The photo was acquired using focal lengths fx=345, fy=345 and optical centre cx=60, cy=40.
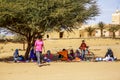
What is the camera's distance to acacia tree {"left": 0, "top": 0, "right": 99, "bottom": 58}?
23.2m

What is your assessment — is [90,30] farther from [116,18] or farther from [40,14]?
[40,14]

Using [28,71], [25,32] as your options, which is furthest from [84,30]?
[28,71]

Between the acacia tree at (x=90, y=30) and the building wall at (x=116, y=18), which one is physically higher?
the building wall at (x=116, y=18)

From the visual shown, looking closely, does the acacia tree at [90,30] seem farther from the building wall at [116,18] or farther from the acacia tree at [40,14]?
the acacia tree at [40,14]

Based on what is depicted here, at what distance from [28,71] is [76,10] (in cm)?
847

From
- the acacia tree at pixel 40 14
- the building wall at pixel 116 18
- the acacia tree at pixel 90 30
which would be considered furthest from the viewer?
the building wall at pixel 116 18

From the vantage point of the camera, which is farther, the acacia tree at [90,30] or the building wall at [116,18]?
the building wall at [116,18]

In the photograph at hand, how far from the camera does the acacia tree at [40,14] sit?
912 inches

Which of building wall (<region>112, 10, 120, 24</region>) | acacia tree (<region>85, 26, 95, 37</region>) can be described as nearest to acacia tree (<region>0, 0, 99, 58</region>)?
acacia tree (<region>85, 26, 95, 37</region>)

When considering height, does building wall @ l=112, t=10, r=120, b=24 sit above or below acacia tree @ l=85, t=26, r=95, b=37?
above

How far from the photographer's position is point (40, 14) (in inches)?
928

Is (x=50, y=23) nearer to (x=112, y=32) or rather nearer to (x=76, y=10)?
(x=76, y=10)

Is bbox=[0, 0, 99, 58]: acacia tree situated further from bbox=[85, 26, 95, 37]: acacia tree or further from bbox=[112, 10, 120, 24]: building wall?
bbox=[112, 10, 120, 24]: building wall

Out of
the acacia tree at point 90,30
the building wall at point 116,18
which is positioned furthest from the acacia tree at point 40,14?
the building wall at point 116,18
